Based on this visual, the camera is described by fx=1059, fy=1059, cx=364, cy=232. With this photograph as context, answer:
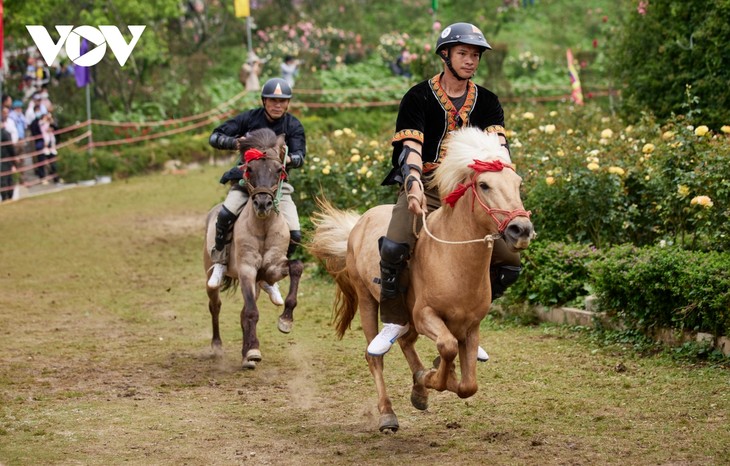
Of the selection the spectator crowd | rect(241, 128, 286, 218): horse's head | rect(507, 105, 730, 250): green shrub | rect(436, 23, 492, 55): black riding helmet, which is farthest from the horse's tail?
the spectator crowd

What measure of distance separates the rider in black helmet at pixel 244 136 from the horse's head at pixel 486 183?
363 centimetres

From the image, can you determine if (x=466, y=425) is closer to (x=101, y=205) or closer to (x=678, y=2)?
(x=678, y=2)

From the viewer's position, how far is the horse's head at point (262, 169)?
10.1 meters

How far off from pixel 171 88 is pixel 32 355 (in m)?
21.4

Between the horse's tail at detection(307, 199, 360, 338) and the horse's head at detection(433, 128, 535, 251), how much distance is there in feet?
5.86

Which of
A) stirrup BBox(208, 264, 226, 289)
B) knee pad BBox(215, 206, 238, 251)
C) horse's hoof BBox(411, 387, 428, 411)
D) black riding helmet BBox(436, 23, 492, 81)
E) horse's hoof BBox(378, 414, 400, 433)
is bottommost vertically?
horse's hoof BBox(378, 414, 400, 433)

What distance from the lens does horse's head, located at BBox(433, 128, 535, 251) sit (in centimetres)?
650

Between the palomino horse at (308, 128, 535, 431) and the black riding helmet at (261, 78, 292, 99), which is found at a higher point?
the black riding helmet at (261, 78, 292, 99)

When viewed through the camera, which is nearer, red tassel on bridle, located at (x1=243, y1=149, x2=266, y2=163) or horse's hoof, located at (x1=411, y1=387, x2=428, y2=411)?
horse's hoof, located at (x1=411, y1=387, x2=428, y2=411)

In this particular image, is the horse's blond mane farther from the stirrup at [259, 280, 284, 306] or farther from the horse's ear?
the stirrup at [259, 280, 284, 306]

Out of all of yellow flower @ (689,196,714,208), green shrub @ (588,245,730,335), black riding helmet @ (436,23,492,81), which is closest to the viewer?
black riding helmet @ (436,23,492,81)

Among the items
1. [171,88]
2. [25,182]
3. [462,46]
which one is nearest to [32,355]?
[462,46]

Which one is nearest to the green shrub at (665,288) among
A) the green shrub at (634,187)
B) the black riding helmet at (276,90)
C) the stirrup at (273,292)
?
the green shrub at (634,187)

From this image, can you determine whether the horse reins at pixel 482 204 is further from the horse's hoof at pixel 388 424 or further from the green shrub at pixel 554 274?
the green shrub at pixel 554 274
